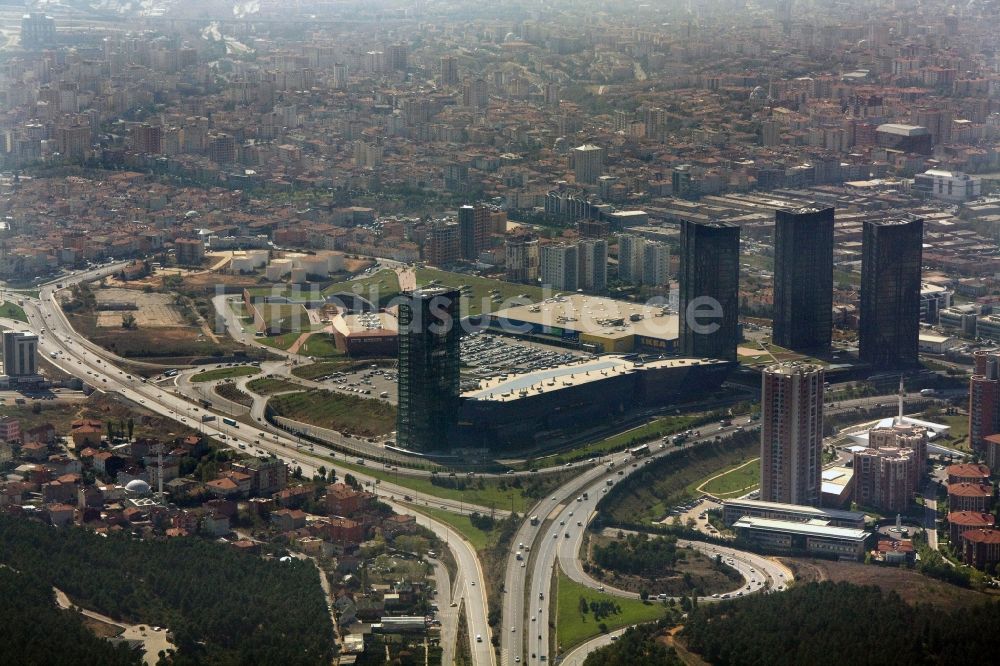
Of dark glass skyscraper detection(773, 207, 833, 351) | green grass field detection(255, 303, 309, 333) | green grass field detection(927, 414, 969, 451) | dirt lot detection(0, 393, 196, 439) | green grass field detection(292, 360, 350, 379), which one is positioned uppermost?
dark glass skyscraper detection(773, 207, 833, 351)

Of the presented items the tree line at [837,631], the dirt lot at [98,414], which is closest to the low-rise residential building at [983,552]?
the tree line at [837,631]

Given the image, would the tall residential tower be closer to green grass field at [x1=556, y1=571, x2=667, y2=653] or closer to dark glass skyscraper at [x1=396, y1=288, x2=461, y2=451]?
green grass field at [x1=556, y1=571, x2=667, y2=653]

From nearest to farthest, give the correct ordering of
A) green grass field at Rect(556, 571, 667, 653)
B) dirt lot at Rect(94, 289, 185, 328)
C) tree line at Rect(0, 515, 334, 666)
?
tree line at Rect(0, 515, 334, 666)
green grass field at Rect(556, 571, 667, 653)
dirt lot at Rect(94, 289, 185, 328)

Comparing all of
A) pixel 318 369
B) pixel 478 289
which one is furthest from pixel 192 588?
pixel 478 289

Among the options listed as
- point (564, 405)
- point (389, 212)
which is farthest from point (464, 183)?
point (564, 405)

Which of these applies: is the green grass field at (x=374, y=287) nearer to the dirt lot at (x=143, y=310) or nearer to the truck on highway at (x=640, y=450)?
the dirt lot at (x=143, y=310)

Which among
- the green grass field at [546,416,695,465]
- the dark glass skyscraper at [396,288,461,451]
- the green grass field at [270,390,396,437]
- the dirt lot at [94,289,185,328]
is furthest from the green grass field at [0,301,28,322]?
the green grass field at [546,416,695,465]
